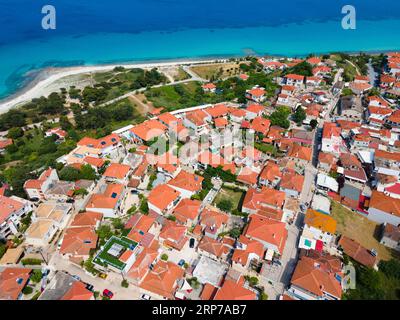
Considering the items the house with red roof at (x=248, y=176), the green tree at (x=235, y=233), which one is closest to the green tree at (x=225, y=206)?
the green tree at (x=235, y=233)

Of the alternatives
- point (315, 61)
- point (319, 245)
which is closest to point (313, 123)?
point (319, 245)

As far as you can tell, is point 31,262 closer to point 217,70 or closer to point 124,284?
point 124,284

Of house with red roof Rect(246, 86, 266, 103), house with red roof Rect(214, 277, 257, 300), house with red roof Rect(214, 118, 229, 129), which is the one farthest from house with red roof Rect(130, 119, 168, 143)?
house with red roof Rect(214, 277, 257, 300)

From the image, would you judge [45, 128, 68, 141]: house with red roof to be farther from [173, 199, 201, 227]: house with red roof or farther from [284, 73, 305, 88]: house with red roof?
[284, 73, 305, 88]: house with red roof

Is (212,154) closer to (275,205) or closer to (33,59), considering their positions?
(275,205)

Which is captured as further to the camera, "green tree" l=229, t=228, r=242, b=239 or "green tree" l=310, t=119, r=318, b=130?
"green tree" l=310, t=119, r=318, b=130
